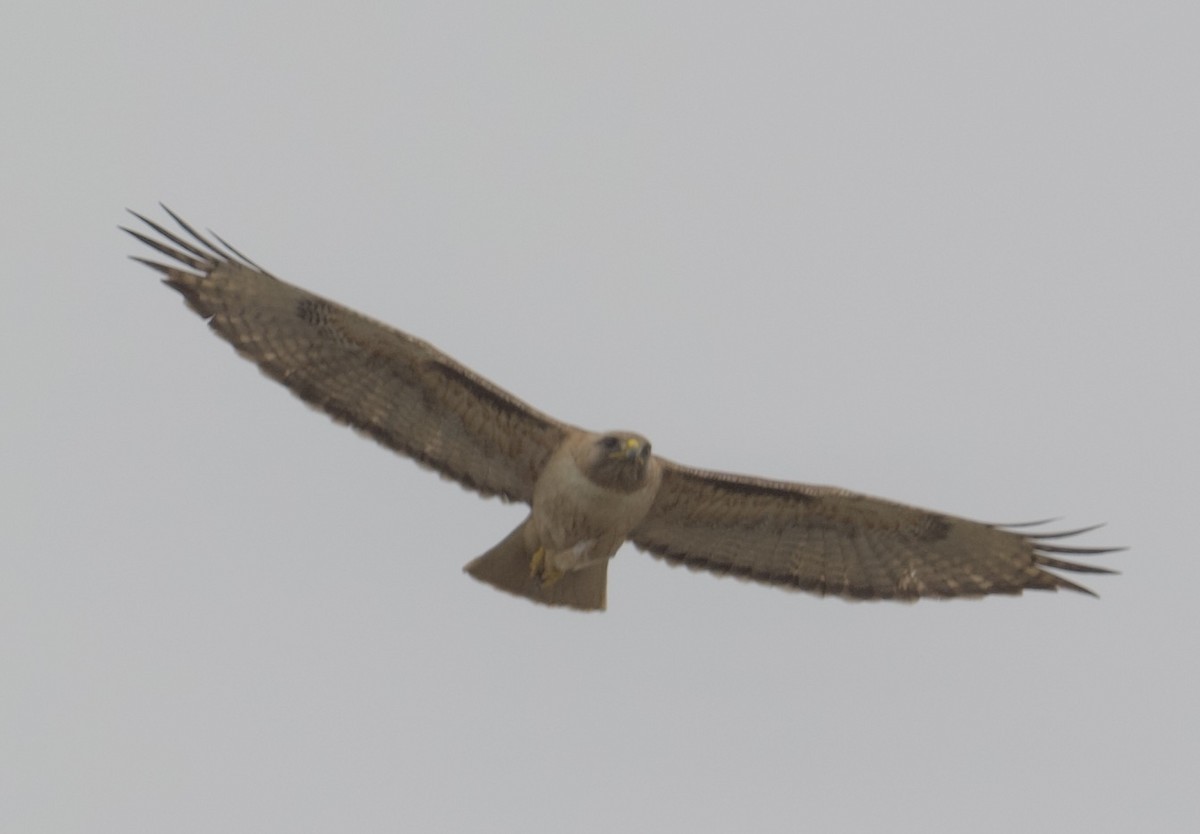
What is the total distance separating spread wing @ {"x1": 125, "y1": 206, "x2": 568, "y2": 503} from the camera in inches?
563

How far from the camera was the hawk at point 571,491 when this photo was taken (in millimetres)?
14289

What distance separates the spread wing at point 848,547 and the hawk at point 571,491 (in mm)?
10

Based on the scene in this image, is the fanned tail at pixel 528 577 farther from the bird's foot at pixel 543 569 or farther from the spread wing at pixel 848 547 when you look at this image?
the spread wing at pixel 848 547

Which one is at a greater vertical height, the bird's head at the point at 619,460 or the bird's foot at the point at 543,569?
the bird's head at the point at 619,460

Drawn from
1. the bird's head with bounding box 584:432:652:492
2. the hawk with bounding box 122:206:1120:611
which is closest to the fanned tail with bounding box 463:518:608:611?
the hawk with bounding box 122:206:1120:611

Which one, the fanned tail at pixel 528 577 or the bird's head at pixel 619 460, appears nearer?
the bird's head at pixel 619 460

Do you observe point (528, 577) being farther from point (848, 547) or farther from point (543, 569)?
point (848, 547)

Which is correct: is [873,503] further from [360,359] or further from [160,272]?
[160,272]

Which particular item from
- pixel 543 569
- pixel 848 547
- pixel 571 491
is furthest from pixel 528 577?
pixel 848 547

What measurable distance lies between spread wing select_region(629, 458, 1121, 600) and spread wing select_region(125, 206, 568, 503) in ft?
3.72

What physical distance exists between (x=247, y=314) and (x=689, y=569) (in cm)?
338

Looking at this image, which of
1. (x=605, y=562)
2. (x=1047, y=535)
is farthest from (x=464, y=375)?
(x=1047, y=535)

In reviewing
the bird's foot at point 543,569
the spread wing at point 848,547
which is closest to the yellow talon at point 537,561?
the bird's foot at point 543,569

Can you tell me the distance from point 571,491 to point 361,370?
1.57 m
